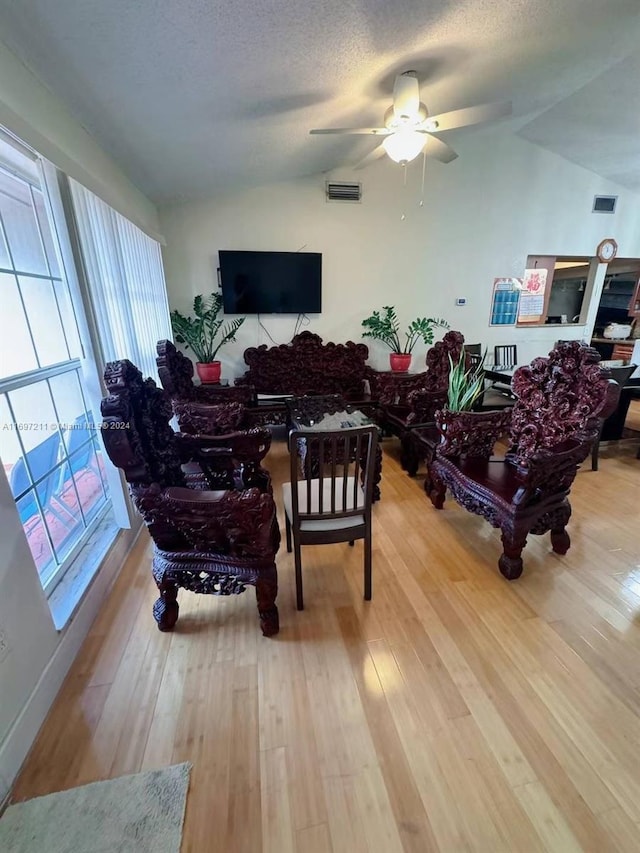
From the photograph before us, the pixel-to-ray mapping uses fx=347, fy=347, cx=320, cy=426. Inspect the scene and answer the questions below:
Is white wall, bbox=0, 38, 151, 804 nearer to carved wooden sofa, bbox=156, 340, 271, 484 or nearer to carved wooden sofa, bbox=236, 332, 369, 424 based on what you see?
carved wooden sofa, bbox=156, 340, 271, 484

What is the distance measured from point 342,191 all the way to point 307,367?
6.36 ft

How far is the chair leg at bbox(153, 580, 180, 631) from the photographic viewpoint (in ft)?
5.18

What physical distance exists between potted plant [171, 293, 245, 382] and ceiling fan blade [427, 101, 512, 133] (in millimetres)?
2503

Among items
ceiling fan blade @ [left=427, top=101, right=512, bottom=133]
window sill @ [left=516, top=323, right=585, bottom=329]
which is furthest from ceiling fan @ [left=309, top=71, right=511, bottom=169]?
window sill @ [left=516, top=323, right=585, bottom=329]

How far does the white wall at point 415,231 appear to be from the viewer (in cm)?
372

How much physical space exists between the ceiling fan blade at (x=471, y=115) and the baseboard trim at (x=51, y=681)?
3174 mm

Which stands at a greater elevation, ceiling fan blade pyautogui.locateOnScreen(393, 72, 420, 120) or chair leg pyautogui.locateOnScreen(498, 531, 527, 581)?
ceiling fan blade pyautogui.locateOnScreen(393, 72, 420, 120)

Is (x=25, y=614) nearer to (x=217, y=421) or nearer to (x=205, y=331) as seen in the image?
(x=217, y=421)

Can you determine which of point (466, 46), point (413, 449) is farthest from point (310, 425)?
point (466, 46)

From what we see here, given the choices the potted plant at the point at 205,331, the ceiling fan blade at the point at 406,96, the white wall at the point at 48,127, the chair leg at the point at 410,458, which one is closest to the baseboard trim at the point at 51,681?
the white wall at the point at 48,127

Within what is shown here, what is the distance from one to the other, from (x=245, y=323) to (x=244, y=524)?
307cm

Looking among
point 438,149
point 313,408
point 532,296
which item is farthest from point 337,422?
point 532,296

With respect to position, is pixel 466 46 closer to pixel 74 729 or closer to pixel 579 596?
pixel 579 596

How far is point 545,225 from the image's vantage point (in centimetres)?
434
